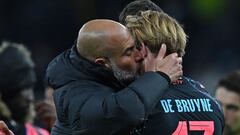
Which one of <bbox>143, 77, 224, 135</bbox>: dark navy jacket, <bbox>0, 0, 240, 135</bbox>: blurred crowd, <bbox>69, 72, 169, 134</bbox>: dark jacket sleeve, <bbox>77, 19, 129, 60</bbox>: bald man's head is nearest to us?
<bbox>69, 72, 169, 134</bbox>: dark jacket sleeve

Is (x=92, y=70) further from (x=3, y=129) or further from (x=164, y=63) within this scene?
(x=3, y=129)

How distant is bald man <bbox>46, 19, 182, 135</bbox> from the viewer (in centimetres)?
299

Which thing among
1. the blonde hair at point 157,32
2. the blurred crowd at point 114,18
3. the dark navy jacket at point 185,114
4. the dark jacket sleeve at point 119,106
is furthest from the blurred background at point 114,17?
the dark jacket sleeve at point 119,106

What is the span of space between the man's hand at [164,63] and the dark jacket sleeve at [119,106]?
10cm

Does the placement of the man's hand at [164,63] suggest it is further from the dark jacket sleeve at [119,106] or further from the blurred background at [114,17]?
the blurred background at [114,17]

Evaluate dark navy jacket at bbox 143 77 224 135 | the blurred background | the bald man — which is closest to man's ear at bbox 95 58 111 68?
the bald man

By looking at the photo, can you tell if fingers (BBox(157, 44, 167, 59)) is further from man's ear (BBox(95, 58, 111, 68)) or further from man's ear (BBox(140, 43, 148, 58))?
man's ear (BBox(95, 58, 111, 68))

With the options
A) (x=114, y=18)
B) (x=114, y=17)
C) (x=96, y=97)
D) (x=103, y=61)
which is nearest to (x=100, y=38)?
(x=103, y=61)

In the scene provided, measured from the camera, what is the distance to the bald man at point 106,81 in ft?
9.80

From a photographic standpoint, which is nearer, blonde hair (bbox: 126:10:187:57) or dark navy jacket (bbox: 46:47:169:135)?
dark navy jacket (bbox: 46:47:169:135)

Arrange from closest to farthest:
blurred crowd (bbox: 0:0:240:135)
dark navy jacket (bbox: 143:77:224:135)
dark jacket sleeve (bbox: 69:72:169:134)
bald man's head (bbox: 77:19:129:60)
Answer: dark jacket sleeve (bbox: 69:72:169:134) → bald man's head (bbox: 77:19:129:60) → dark navy jacket (bbox: 143:77:224:135) → blurred crowd (bbox: 0:0:240:135)

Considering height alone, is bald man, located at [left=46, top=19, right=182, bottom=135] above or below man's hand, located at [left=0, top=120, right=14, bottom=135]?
above

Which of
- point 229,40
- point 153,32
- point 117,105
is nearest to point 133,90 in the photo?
point 117,105

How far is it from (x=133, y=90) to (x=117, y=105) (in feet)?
0.32
